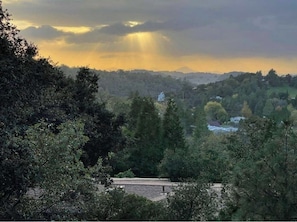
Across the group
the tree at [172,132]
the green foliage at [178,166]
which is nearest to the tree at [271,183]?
the green foliage at [178,166]

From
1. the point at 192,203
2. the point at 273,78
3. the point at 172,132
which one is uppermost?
the point at 192,203

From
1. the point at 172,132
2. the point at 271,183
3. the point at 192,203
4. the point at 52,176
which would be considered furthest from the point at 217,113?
the point at 271,183

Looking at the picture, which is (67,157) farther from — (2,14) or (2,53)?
(2,14)

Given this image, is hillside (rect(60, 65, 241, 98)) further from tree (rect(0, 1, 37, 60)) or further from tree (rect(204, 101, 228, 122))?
tree (rect(0, 1, 37, 60))

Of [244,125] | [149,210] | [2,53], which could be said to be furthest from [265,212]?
[244,125]

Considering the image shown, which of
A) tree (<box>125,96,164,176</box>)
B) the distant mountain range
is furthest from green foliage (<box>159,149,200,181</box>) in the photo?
the distant mountain range

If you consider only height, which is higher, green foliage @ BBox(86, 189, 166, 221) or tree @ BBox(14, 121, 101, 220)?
tree @ BBox(14, 121, 101, 220)

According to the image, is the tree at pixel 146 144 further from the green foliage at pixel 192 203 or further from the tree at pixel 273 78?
the tree at pixel 273 78

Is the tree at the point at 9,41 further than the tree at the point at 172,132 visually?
No

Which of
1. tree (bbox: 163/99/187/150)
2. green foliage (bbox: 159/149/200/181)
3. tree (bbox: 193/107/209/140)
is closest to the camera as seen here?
green foliage (bbox: 159/149/200/181)

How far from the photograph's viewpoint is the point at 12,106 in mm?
8414

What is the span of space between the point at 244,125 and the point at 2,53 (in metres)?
8.76

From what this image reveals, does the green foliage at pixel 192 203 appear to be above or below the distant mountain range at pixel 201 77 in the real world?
above

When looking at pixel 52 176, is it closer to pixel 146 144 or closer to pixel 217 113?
pixel 146 144
